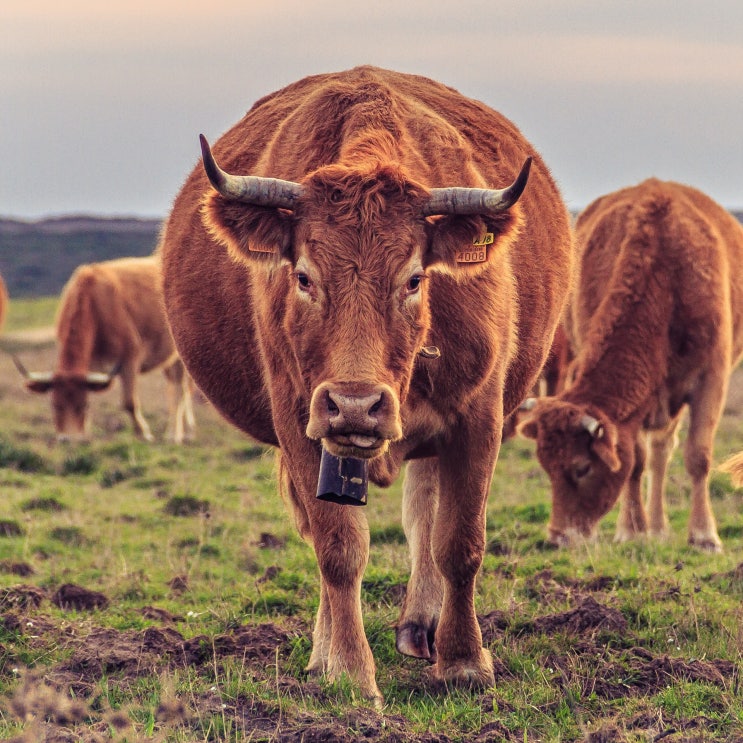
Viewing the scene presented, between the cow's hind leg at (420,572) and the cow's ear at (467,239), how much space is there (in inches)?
70.9

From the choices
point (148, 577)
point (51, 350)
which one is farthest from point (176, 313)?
point (51, 350)

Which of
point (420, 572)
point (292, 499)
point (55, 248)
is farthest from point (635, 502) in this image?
point (55, 248)

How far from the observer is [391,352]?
438 cm

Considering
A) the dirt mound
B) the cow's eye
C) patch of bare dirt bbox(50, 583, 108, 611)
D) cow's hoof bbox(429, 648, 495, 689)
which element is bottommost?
patch of bare dirt bbox(50, 583, 108, 611)

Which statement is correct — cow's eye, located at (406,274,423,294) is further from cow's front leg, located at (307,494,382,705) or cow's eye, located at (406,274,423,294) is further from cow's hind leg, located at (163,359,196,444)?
cow's hind leg, located at (163,359,196,444)

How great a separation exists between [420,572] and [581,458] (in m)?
3.03

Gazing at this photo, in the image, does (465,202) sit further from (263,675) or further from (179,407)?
(179,407)

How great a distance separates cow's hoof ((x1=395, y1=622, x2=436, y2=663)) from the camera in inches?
229

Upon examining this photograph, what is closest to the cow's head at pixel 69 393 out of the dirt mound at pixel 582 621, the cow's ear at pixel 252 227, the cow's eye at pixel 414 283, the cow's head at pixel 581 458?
the cow's head at pixel 581 458

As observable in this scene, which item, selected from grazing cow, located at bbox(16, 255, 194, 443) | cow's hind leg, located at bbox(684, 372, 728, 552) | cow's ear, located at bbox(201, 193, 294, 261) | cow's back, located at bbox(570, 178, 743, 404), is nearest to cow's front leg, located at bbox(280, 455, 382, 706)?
cow's ear, located at bbox(201, 193, 294, 261)

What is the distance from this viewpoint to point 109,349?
1758cm

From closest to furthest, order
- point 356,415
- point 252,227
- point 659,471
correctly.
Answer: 1. point 356,415
2. point 252,227
3. point 659,471

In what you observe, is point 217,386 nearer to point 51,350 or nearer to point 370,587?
point 370,587

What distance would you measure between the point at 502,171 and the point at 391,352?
1.96 metres
